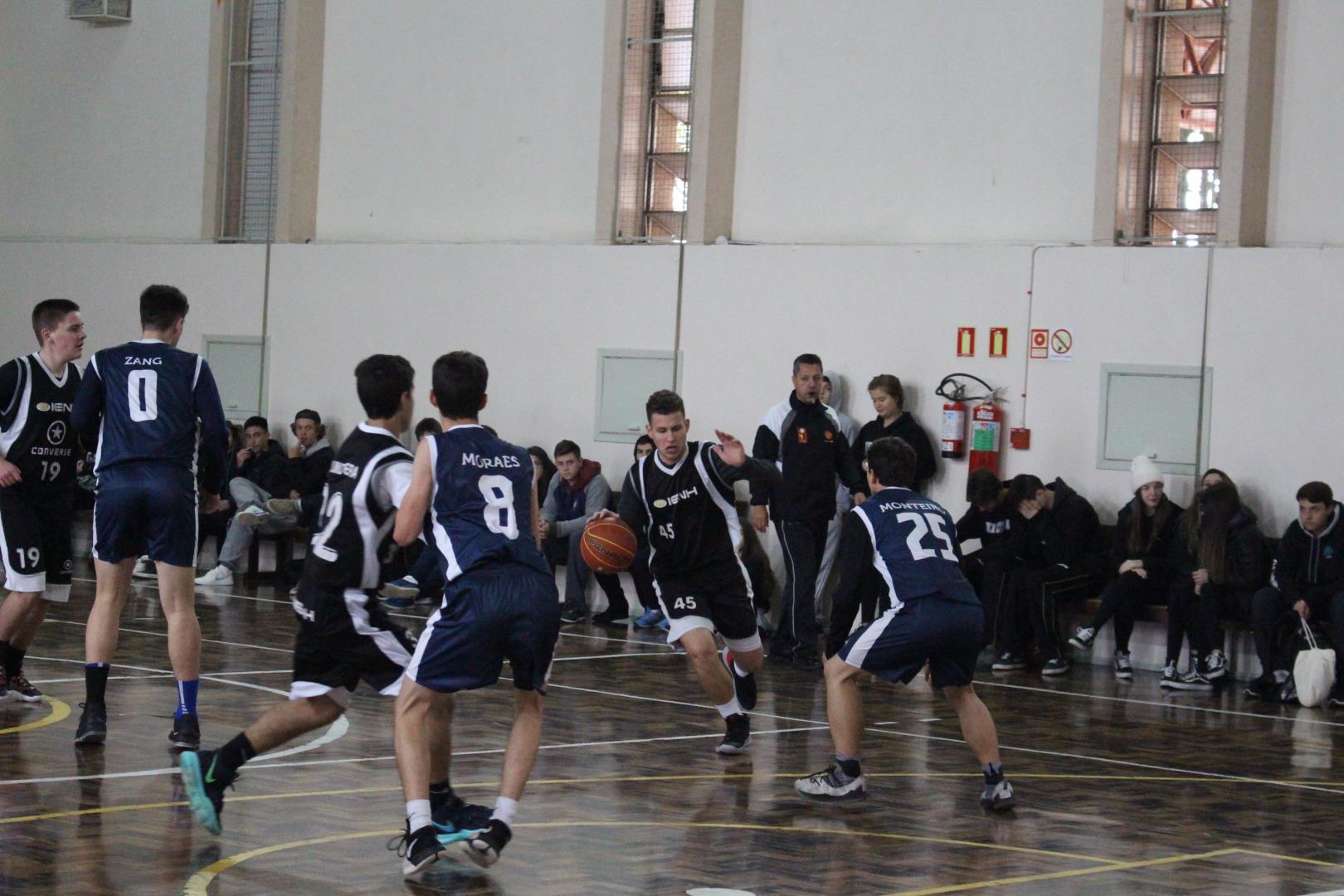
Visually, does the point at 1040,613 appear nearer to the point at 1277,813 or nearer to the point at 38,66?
the point at 1277,813

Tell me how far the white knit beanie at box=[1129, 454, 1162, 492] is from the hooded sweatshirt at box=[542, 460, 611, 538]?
412 cm

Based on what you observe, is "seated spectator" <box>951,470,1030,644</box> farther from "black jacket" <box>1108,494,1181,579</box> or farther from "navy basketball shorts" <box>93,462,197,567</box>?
"navy basketball shorts" <box>93,462,197,567</box>

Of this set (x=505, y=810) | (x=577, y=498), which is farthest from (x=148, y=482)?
(x=577, y=498)

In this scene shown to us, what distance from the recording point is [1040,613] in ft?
39.5

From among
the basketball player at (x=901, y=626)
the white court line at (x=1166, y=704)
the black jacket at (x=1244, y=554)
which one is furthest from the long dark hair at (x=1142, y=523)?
the basketball player at (x=901, y=626)

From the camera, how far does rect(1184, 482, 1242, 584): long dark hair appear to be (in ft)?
38.0

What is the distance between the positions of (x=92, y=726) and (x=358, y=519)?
229cm

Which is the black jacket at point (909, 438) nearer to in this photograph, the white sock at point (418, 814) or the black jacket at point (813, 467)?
the black jacket at point (813, 467)

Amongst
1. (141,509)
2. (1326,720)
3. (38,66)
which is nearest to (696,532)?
(141,509)

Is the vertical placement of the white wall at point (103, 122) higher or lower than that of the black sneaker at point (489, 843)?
higher

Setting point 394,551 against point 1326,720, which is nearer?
point 394,551

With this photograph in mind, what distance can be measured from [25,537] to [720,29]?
801 cm

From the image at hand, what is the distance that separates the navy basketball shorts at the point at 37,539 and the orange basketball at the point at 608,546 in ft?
7.95

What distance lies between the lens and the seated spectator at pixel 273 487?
15.0m
